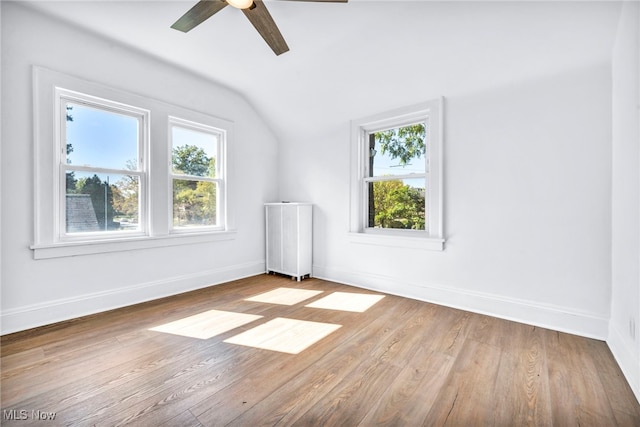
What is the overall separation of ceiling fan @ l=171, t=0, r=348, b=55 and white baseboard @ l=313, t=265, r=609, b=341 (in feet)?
8.83

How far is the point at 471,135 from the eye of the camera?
9.08ft

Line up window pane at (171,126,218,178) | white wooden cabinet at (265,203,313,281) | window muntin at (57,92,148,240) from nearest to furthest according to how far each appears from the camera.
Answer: window muntin at (57,92,148,240) < window pane at (171,126,218,178) < white wooden cabinet at (265,203,313,281)

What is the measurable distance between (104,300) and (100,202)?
97 cm

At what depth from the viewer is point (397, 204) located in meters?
3.42

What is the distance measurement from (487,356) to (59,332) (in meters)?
3.28

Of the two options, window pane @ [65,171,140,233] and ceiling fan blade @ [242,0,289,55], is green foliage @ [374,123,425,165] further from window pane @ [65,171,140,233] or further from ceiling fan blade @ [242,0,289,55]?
window pane @ [65,171,140,233]

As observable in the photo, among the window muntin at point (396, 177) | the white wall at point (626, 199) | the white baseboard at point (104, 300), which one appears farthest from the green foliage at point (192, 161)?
the white wall at point (626, 199)

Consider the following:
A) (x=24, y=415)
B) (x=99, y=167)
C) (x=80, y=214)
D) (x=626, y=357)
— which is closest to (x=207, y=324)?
(x=24, y=415)

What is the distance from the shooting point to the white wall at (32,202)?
2.26 metres

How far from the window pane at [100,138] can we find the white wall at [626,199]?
4128 mm

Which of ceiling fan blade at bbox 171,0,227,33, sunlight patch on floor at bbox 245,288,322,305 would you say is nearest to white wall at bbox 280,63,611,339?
sunlight patch on floor at bbox 245,288,322,305

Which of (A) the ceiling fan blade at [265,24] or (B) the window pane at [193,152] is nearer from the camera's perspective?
(A) the ceiling fan blade at [265,24]

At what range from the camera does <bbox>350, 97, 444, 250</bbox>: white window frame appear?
295cm

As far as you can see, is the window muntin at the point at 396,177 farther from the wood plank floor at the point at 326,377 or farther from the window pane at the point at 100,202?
the window pane at the point at 100,202
